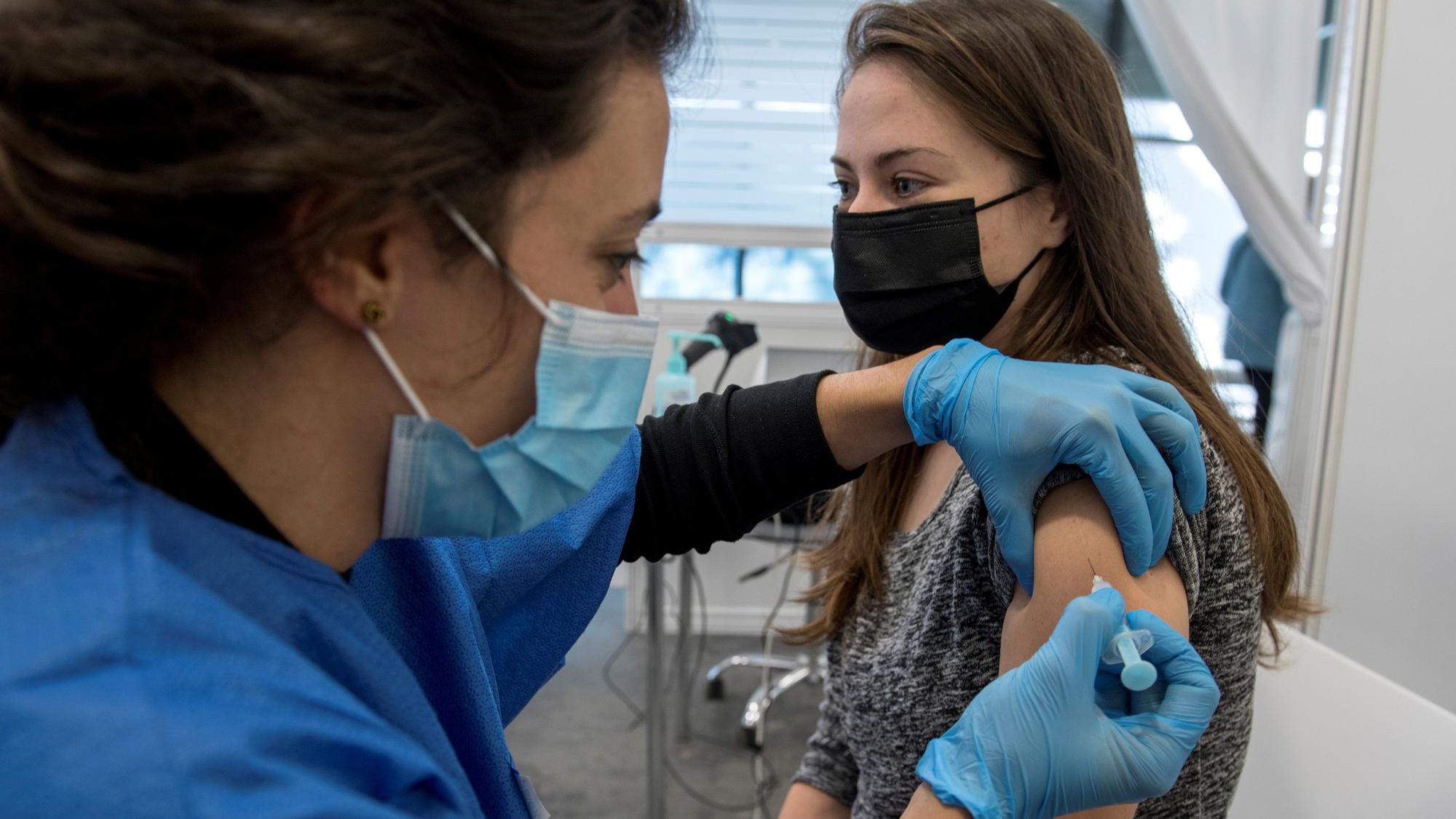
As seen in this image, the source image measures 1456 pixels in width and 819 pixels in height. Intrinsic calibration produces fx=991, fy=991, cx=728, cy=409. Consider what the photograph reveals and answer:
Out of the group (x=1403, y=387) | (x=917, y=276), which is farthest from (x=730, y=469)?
(x=1403, y=387)

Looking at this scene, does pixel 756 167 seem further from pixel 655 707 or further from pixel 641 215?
pixel 641 215

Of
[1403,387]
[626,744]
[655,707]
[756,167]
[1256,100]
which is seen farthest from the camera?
[756,167]

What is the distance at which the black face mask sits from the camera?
3.59 feet

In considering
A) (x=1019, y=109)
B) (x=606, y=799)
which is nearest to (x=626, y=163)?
(x=1019, y=109)

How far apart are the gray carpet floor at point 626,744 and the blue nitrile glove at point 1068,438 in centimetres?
186

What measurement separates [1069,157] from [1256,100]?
2355mm

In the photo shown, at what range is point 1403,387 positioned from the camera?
1.61 m

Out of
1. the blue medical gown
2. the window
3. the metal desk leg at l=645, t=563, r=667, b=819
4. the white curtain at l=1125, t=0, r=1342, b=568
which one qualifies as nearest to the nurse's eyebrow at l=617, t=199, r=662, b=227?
the blue medical gown

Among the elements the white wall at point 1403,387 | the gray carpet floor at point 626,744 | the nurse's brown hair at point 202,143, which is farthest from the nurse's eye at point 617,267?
the gray carpet floor at point 626,744

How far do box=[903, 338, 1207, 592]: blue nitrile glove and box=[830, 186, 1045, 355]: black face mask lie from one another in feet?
0.55

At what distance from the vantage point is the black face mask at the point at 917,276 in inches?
43.0

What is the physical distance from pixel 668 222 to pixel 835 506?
7.67 ft

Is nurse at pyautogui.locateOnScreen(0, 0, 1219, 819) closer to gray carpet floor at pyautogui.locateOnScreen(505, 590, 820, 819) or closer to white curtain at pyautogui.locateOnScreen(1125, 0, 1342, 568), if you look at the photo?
gray carpet floor at pyautogui.locateOnScreen(505, 590, 820, 819)

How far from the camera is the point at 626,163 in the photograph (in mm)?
688
